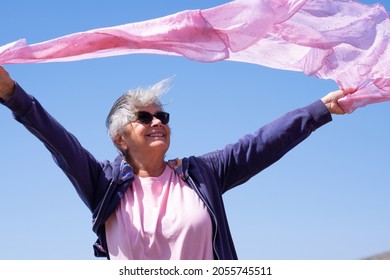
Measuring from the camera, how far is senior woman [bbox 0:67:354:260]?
5.02 meters

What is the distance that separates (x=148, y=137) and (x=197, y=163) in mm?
427

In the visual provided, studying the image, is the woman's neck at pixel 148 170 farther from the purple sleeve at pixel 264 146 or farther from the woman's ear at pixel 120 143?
the purple sleeve at pixel 264 146

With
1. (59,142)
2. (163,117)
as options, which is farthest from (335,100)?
(59,142)

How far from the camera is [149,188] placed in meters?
5.30

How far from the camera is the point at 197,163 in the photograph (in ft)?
18.1

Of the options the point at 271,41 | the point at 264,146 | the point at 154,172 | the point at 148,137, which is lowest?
the point at 154,172

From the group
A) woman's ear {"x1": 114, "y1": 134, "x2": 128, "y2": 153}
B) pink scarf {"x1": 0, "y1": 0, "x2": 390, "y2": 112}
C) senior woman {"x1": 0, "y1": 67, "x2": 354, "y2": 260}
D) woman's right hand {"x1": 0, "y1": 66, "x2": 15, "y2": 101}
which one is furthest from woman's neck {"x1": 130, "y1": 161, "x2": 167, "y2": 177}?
woman's right hand {"x1": 0, "y1": 66, "x2": 15, "y2": 101}

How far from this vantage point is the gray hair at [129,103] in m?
5.55

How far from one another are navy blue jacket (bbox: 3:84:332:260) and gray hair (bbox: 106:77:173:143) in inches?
10.1

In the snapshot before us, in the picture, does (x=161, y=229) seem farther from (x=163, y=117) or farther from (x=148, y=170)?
(x=163, y=117)

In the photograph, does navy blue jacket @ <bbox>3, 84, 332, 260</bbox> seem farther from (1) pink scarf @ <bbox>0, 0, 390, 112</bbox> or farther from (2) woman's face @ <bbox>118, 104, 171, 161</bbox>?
(1) pink scarf @ <bbox>0, 0, 390, 112</bbox>

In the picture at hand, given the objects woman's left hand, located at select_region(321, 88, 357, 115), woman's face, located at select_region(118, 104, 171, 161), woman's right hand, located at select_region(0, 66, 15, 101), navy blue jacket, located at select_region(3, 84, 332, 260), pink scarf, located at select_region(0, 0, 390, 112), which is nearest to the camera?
woman's right hand, located at select_region(0, 66, 15, 101)
